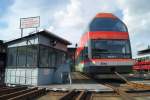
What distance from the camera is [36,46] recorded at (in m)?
19.1

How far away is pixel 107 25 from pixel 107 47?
7.04 ft

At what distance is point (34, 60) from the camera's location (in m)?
19.1

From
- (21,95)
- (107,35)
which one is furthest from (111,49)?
(21,95)

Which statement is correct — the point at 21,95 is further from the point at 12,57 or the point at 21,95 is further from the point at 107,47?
the point at 107,47

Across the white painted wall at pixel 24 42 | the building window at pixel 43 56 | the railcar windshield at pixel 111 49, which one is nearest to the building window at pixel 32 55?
the white painted wall at pixel 24 42

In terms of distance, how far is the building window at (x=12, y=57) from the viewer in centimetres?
2078

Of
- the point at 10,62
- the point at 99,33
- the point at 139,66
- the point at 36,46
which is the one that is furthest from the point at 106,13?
the point at 139,66

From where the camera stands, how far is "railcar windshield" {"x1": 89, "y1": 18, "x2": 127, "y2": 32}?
21891 millimetres

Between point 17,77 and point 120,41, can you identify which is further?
point 120,41

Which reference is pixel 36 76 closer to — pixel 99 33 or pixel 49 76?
pixel 49 76

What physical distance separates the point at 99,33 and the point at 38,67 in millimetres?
5807

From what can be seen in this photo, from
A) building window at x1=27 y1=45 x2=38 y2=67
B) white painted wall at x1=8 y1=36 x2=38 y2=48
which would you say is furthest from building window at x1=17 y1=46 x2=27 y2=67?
building window at x1=27 y1=45 x2=38 y2=67

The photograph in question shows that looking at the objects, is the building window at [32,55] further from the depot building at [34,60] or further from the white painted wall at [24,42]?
the white painted wall at [24,42]

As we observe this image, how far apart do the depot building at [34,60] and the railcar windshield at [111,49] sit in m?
2.95
